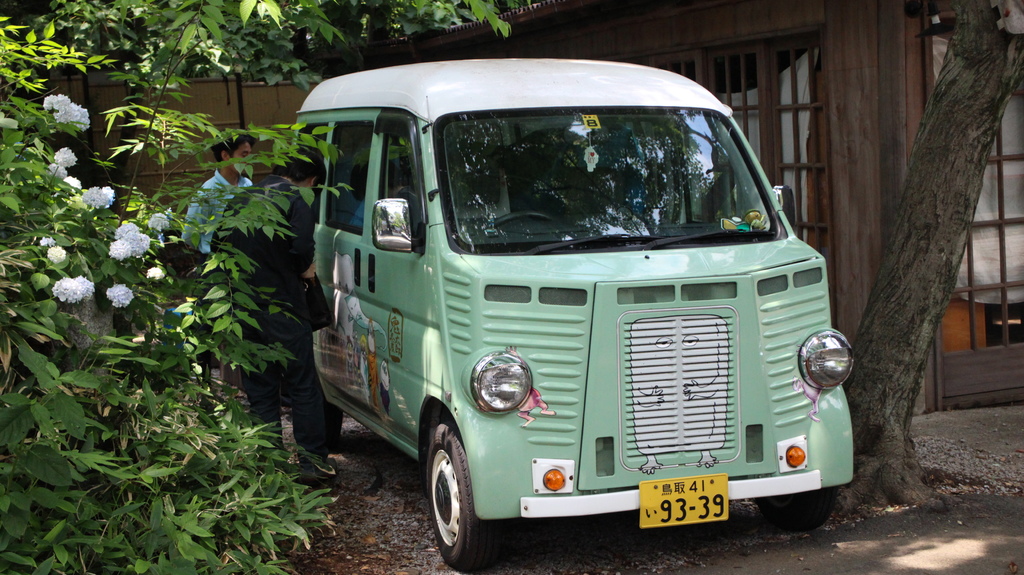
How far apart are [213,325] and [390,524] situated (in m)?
1.54

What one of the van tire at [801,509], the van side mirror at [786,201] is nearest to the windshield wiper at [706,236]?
the van side mirror at [786,201]

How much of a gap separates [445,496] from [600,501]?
83cm

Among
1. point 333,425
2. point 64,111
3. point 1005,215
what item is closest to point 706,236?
point 64,111

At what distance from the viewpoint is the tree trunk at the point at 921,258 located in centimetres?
557

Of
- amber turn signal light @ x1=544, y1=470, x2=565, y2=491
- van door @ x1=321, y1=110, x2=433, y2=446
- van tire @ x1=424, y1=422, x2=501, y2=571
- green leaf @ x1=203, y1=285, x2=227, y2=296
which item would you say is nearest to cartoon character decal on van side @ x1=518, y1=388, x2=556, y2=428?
amber turn signal light @ x1=544, y1=470, x2=565, y2=491

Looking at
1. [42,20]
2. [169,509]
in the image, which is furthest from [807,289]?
[42,20]

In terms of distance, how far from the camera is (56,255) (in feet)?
13.7

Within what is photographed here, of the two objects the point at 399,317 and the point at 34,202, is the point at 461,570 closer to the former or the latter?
the point at 399,317

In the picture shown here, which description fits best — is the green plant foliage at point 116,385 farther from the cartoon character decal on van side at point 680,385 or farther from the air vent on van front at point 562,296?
the cartoon character decal on van side at point 680,385

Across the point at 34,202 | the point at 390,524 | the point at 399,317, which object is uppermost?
the point at 34,202

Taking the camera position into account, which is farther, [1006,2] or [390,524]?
[390,524]

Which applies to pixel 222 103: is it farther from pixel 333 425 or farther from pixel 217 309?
pixel 217 309

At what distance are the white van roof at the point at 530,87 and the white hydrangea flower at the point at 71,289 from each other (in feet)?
6.30

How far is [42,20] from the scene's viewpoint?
33.7ft
